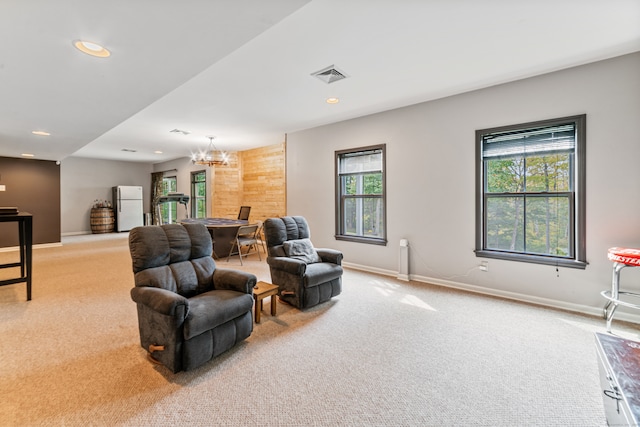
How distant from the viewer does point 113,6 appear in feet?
5.06

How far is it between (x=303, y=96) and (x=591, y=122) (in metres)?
3.37

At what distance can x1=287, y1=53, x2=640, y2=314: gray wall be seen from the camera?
114 inches

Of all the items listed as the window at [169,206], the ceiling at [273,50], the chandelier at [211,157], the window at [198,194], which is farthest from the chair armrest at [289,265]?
the window at [169,206]

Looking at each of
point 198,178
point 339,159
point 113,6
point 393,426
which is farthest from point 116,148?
point 393,426

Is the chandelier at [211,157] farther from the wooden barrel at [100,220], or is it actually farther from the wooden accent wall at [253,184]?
the wooden barrel at [100,220]

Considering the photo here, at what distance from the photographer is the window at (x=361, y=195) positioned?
483 cm

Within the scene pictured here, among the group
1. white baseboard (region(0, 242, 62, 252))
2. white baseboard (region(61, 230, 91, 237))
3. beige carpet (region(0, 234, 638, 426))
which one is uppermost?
white baseboard (region(61, 230, 91, 237))

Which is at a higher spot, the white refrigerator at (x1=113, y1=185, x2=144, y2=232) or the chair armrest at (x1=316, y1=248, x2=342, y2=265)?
the white refrigerator at (x1=113, y1=185, x2=144, y2=232)

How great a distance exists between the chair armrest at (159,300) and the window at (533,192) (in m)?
3.65

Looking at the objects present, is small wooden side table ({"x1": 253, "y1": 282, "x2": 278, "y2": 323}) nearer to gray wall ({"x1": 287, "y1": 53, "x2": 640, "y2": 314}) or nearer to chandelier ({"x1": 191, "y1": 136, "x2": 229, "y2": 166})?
gray wall ({"x1": 287, "y1": 53, "x2": 640, "y2": 314})

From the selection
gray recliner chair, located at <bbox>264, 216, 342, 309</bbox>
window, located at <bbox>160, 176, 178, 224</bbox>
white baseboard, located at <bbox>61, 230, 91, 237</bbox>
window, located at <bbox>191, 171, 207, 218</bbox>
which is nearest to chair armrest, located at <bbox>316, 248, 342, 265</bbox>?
gray recliner chair, located at <bbox>264, 216, 342, 309</bbox>

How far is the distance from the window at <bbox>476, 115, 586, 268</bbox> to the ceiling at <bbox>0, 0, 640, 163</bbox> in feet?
2.41

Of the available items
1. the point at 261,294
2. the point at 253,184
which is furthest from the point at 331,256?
the point at 253,184

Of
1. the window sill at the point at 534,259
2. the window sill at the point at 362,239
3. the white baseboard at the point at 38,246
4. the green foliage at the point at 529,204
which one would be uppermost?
the green foliage at the point at 529,204
